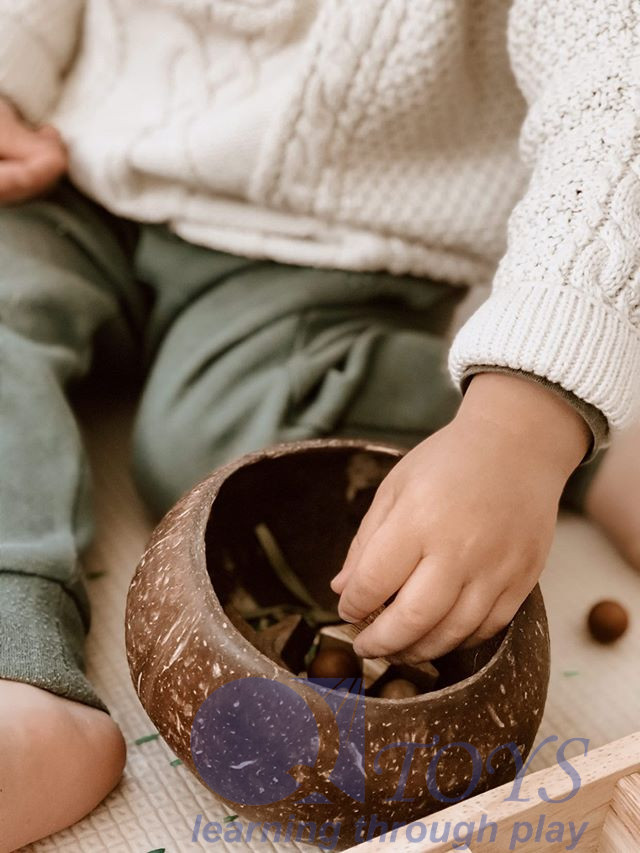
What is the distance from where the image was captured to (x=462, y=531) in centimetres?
39

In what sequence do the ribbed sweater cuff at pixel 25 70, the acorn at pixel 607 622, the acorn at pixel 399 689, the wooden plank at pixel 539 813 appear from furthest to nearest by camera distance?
the ribbed sweater cuff at pixel 25 70 < the acorn at pixel 607 622 < the acorn at pixel 399 689 < the wooden plank at pixel 539 813

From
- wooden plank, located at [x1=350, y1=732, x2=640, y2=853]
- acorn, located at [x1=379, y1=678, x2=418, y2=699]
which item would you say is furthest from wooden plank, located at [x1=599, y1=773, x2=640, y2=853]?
acorn, located at [x1=379, y1=678, x2=418, y2=699]

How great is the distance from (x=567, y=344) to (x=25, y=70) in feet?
1.58

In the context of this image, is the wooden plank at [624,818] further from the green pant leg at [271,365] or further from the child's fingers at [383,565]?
the green pant leg at [271,365]

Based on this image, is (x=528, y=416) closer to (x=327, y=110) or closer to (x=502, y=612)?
(x=502, y=612)

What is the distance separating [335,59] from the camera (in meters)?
0.59

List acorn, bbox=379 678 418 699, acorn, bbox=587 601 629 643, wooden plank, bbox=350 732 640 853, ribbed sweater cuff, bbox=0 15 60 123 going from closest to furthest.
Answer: wooden plank, bbox=350 732 640 853 → acorn, bbox=379 678 418 699 → acorn, bbox=587 601 629 643 → ribbed sweater cuff, bbox=0 15 60 123

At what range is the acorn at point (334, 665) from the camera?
47 centimetres

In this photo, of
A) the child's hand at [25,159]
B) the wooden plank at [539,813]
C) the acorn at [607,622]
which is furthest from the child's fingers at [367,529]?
the child's hand at [25,159]

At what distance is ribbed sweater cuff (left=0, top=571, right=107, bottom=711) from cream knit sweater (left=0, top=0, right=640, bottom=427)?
0.29m

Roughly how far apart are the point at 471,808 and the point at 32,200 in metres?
0.53

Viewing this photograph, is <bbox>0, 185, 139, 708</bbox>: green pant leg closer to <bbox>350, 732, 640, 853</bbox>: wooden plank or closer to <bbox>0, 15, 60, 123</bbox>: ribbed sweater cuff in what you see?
<bbox>0, 15, 60, 123</bbox>: ribbed sweater cuff

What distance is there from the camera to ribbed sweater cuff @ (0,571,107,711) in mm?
436

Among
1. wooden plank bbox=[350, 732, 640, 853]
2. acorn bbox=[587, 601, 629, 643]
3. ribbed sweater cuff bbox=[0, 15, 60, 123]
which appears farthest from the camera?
ribbed sweater cuff bbox=[0, 15, 60, 123]
